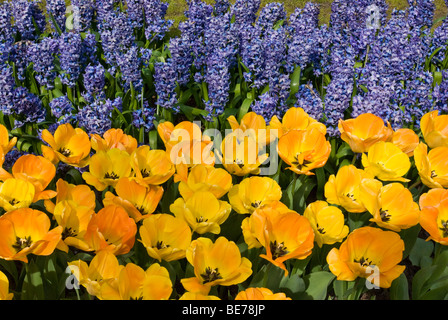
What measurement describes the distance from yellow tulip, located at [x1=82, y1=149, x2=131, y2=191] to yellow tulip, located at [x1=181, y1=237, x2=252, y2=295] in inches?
23.2

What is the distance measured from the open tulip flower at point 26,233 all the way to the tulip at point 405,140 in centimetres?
164

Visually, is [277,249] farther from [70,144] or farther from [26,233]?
[70,144]

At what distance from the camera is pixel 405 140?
2.41 metres

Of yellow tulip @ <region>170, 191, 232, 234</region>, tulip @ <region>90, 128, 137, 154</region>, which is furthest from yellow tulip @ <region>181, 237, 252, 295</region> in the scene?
tulip @ <region>90, 128, 137, 154</region>

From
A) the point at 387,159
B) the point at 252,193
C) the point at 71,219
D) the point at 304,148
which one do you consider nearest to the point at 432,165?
the point at 387,159

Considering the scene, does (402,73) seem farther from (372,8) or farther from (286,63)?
(372,8)

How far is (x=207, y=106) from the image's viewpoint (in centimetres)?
347

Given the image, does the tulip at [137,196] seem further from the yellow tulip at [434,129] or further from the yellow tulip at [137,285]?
the yellow tulip at [434,129]

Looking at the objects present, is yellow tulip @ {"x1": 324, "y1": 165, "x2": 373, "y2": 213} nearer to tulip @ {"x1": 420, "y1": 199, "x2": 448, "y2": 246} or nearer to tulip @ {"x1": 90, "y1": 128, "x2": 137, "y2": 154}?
tulip @ {"x1": 420, "y1": 199, "x2": 448, "y2": 246}

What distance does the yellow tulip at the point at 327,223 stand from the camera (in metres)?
1.91

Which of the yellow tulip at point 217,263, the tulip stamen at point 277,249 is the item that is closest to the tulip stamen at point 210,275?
the yellow tulip at point 217,263

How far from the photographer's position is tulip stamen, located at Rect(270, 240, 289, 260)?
69.4 inches

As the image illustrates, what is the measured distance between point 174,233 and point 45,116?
210 cm
